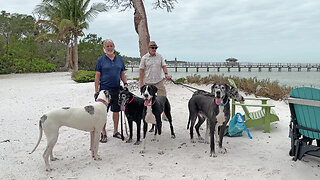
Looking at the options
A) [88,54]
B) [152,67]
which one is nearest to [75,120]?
[152,67]

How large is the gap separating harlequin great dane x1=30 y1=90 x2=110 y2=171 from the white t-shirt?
62.9 inches

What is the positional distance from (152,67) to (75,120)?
238 cm

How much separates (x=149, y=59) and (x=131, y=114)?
58.2 inches

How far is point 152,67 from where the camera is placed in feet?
18.4

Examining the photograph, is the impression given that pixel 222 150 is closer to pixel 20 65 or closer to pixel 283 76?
pixel 20 65

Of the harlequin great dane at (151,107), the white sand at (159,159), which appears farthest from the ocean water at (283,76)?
the harlequin great dane at (151,107)

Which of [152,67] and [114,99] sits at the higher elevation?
[152,67]

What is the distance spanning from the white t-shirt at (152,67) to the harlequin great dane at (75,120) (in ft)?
5.24

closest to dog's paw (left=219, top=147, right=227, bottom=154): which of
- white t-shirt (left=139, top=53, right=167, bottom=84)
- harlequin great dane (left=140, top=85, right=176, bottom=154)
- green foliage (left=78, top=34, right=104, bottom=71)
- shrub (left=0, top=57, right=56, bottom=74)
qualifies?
harlequin great dane (left=140, top=85, right=176, bottom=154)

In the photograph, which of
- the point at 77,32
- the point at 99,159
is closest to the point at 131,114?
the point at 99,159

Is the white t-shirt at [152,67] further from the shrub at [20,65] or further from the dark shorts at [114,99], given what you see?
the shrub at [20,65]

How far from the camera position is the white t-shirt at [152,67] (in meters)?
5.63

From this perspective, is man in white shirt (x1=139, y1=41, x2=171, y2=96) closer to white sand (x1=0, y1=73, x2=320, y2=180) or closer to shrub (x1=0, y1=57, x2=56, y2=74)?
white sand (x1=0, y1=73, x2=320, y2=180)

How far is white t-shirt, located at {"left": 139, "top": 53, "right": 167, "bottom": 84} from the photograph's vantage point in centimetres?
563
